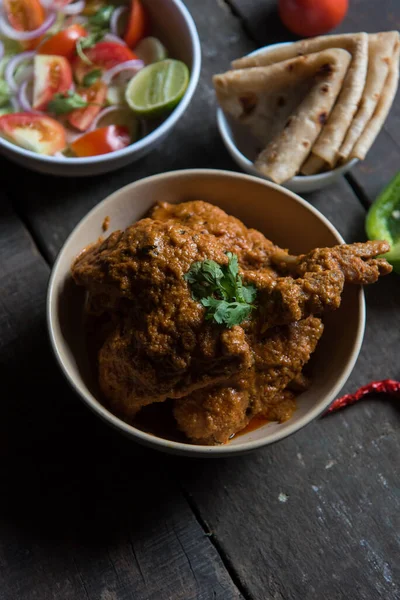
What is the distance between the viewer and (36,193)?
2277 millimetres

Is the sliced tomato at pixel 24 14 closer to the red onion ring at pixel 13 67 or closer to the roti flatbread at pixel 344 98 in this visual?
the red onion ring at pixel 13 67

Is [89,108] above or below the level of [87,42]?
below

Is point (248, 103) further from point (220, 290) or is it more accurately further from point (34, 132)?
point (220, 290)

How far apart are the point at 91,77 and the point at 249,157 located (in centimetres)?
68

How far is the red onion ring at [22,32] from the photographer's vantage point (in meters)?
2.34

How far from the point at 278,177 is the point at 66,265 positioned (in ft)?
2.61

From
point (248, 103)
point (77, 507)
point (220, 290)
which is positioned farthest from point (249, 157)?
point (77, 507)

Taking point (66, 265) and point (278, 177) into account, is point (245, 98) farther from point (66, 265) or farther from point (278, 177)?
point (66, 265)

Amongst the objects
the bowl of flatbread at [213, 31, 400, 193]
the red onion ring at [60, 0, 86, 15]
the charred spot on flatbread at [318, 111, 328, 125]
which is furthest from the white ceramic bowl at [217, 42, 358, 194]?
Answer: the red onion ring at [60, 0, 86, 15]

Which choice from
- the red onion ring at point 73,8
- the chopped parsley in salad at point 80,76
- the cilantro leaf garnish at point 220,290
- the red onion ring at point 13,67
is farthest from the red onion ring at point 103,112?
the cilantro leaf garnish at point 220,290

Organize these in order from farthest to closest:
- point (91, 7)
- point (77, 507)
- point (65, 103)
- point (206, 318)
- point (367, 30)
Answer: point (367, 30)
point (91, 7)
point (65, 103)
point (77, 507)
point (206, 318)

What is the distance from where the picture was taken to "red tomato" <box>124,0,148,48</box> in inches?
94.2

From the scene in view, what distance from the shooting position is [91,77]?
2312mm

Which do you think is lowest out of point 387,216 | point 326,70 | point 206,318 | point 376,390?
point 376,390
